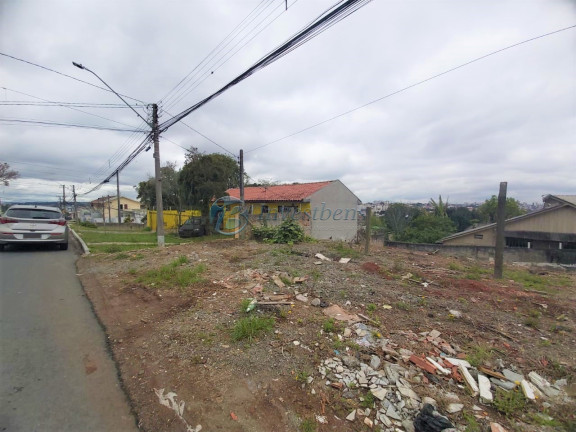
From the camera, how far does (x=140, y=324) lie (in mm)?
3814

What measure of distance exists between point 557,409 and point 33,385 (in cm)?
481

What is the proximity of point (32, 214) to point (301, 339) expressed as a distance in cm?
999

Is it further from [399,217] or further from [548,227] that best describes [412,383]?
[399,217]

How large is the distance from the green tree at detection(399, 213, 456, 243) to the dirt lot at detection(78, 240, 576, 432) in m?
25.2

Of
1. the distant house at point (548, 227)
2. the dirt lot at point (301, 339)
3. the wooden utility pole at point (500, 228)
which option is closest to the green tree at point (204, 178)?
the dirt lot at point (301, 339)

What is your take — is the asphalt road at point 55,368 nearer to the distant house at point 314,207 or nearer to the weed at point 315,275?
the weed at point 315,275

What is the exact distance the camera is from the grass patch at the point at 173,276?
560 cm

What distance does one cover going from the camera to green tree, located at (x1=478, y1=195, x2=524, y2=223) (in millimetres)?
40531

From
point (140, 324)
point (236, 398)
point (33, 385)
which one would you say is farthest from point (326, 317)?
point (33, 385)

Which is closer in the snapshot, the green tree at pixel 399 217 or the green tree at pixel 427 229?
the green tree at pixel 427 229

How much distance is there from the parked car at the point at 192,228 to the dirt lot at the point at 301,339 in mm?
14566

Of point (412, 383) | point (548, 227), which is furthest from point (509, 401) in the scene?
point (548, 227)

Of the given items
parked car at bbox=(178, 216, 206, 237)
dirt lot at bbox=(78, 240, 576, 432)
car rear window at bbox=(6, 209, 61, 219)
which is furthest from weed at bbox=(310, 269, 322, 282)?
parked car at bbox=(178, 216, 206, 237)

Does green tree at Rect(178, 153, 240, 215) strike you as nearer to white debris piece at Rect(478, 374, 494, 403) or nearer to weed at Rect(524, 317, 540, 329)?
weed at Rect(524, 317, 540, 329)
